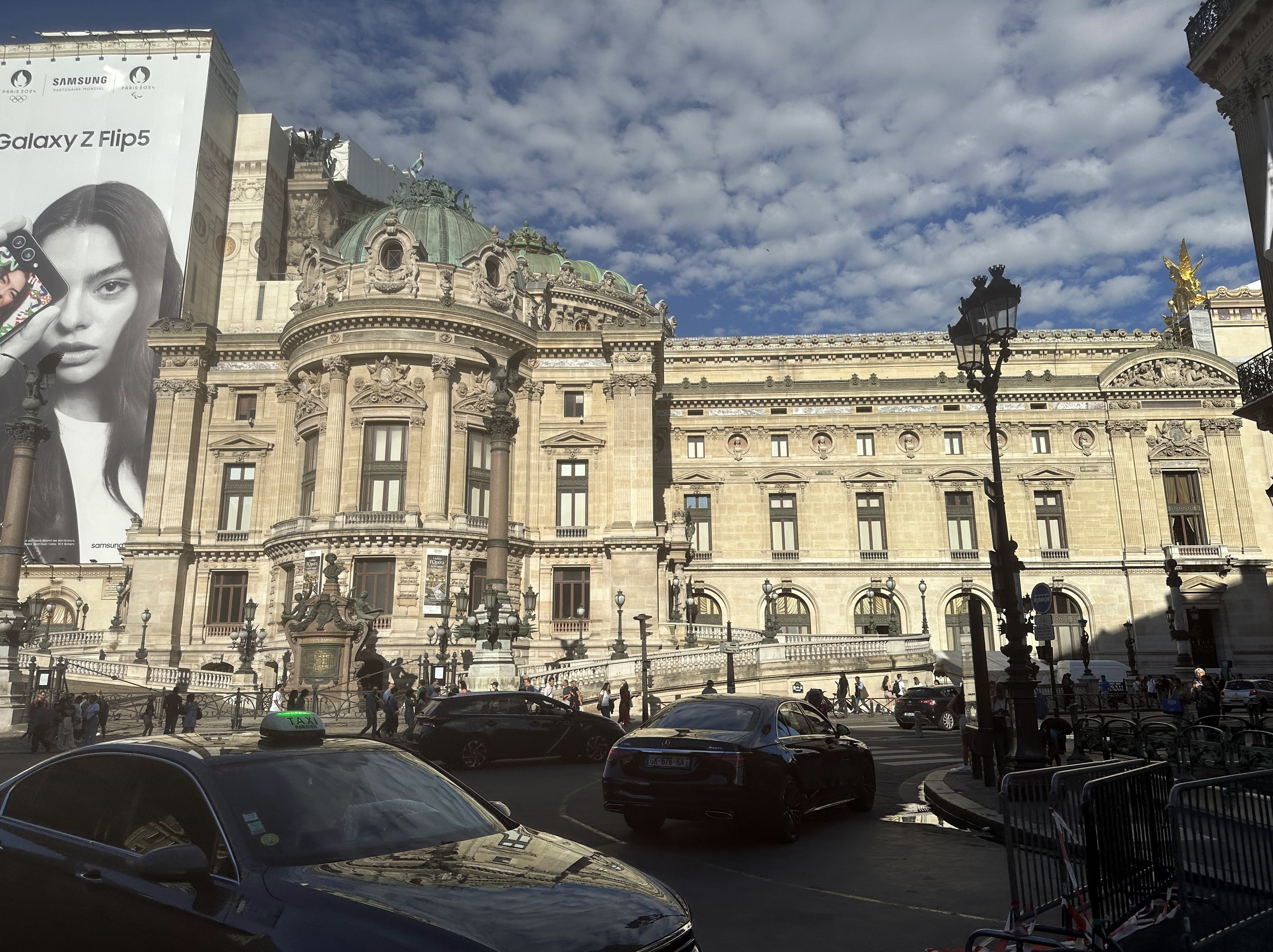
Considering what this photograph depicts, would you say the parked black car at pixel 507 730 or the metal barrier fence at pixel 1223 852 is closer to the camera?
the metal barrier fence at pixel 1223 852

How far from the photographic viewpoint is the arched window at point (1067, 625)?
4588 cm

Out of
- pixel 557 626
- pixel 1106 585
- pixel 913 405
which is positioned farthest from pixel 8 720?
pixel 1106 585

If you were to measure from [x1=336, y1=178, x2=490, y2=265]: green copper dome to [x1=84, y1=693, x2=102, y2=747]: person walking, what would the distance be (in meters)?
26.5

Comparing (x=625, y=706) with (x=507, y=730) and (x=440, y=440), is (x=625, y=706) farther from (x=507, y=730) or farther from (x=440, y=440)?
(x=440, y=440)

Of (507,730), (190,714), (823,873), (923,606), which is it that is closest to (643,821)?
(823,873)

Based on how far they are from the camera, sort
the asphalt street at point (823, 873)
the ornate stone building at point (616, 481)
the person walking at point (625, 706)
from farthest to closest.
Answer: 1. the ornate stone building at point (616, 481)
2. the person walking at point (625, 706)
3. the asphalt street at point (823, 873)

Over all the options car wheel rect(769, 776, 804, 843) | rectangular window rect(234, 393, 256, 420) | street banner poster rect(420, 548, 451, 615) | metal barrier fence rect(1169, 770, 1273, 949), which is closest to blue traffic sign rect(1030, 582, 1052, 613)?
car wheel rect(769, 776, 804, 843)

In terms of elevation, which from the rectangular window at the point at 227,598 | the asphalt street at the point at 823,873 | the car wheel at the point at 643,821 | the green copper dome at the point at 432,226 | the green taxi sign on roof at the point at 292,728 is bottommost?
the asphalt street at the point at 823,873

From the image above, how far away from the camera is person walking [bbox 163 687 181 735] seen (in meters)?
23.4

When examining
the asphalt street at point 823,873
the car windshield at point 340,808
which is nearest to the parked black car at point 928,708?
the asphalt street at point 823,873

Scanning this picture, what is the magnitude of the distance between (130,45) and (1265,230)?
219ft

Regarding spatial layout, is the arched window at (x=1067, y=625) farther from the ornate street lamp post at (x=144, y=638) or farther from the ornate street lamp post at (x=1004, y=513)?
the ornate street lamp post at (x=144, y=638)

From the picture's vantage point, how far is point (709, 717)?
10156 mm

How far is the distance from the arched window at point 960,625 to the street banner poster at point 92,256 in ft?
152
